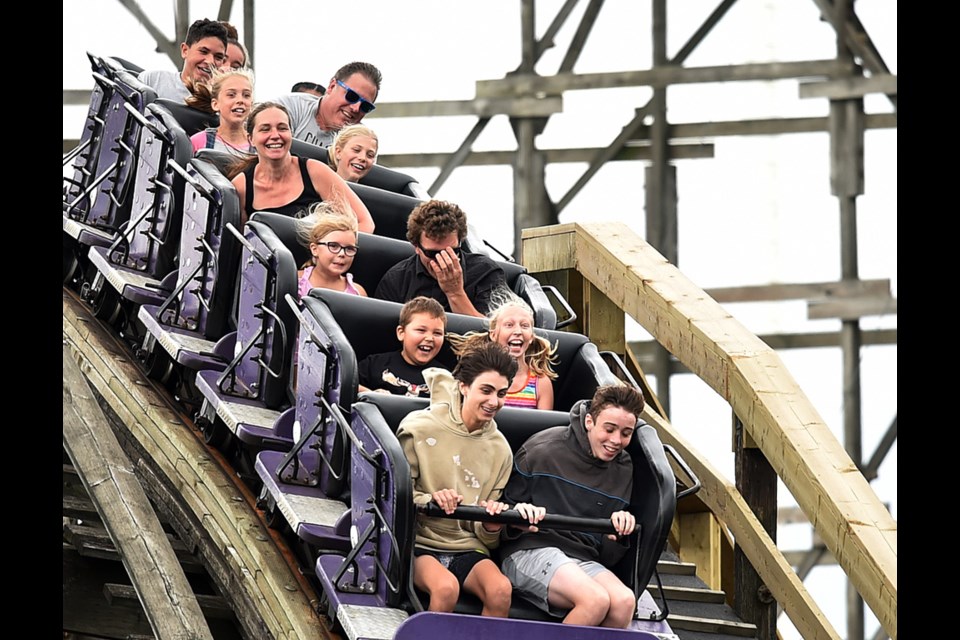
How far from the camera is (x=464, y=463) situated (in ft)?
11.7

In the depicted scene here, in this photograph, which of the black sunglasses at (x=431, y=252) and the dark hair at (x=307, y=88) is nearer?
the black sunglasses at (x=431, y=252)


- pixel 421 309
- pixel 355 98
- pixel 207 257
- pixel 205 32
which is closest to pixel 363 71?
pixel 355 98

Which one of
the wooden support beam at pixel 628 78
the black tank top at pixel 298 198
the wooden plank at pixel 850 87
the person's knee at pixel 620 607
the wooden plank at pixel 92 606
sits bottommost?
the wooden plank at pixel 92 606

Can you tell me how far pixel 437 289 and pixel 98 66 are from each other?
1921mm

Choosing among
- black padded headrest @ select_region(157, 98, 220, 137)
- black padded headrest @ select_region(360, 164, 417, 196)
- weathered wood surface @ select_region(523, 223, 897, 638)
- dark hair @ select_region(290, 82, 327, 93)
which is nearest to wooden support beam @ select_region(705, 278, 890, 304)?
dark hair @ select_region(290, 82, 327, 93)

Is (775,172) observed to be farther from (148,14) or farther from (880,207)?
(148,14)

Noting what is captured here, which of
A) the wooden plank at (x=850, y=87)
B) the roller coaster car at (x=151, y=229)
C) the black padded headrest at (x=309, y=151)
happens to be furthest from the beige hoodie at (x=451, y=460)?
the wooden plank at (x=850, y=87)

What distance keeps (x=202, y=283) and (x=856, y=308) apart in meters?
5.29

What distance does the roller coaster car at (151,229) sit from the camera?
482cm

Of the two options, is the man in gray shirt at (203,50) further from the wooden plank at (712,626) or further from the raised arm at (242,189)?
the wooden plank at (712,626)

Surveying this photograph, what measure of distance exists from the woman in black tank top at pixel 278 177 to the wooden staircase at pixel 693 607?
1336mm

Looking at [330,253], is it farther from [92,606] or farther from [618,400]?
[92,606]

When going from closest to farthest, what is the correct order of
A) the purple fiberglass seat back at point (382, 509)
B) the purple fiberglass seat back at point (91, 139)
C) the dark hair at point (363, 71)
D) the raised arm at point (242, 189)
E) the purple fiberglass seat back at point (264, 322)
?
the purple fiberglass seat back at point (382, 509)
the purple fiberglass seat back at point (264, 322)
the raised arm at point (242, 189)
the dark hair at point (363, 71)
the purple fiberglass seat back at point (91, 139)

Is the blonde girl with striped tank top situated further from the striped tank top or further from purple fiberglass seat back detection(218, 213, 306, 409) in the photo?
purple fiberglass seat back detection(218, 213, 306, 409)
